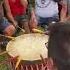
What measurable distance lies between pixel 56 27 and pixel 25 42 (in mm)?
1697

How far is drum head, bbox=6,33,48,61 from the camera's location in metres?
3.54

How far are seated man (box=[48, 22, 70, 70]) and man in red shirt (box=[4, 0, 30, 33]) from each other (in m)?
2.97

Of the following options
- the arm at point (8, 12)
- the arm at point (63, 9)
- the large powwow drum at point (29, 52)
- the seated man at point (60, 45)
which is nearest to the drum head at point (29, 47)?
the large powwow drum at point (29, 52)

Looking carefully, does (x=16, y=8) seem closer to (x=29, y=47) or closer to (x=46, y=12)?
(x=46, y=12)

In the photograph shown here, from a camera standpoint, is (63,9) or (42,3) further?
(63,9)

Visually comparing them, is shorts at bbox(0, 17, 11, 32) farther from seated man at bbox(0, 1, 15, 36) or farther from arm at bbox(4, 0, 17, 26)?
arm at bbox(4, 0, 17, 26)

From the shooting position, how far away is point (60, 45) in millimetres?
2078

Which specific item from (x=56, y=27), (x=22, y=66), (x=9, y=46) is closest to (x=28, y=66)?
(x=22, y=66)

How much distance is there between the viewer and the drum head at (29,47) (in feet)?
11.6

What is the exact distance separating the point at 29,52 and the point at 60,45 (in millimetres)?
1582

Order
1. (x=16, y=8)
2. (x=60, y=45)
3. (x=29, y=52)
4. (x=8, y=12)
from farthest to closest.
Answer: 1. (x=16, y=8)
2. (x=8, y=12)
3. (x=29, y=52)
4. (x=60, y=45)

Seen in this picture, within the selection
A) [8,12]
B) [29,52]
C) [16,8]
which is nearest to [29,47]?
[29,52]

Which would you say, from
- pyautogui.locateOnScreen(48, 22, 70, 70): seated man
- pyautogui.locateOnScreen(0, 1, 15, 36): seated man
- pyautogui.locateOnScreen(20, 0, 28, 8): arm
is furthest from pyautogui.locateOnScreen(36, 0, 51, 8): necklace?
pyautogui.locateOnScreen(48, 22, 70, 70): seated man

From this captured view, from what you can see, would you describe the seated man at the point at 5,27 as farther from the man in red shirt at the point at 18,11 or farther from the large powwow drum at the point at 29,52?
the large powwow drum at the point at 29,52
